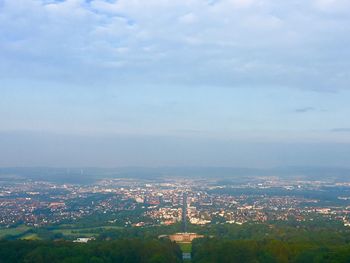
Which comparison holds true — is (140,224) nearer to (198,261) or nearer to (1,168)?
(198,261)

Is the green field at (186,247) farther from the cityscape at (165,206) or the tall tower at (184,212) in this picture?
the cityscape at (165,206)

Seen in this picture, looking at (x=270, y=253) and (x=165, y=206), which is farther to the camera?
(x=165, y=206)

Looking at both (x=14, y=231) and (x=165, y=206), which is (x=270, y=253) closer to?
(x=14, y=231)

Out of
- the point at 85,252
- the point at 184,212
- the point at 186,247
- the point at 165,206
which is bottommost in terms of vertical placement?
the point at 186,247

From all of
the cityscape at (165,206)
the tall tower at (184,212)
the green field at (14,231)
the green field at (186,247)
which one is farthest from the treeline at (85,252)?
the cityscape at (165,206)

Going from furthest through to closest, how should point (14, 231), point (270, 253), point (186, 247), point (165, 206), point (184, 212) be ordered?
1. point (165, 206)
2. point (184, 212)
3. point (14, 231)
4. point (186, 247)
5. point (270, 253)

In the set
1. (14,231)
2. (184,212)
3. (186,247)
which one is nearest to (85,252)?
(186,247)

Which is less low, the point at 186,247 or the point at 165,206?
the point at 165,206

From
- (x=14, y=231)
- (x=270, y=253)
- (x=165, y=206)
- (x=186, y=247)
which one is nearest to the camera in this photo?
(x=270, y=253)
